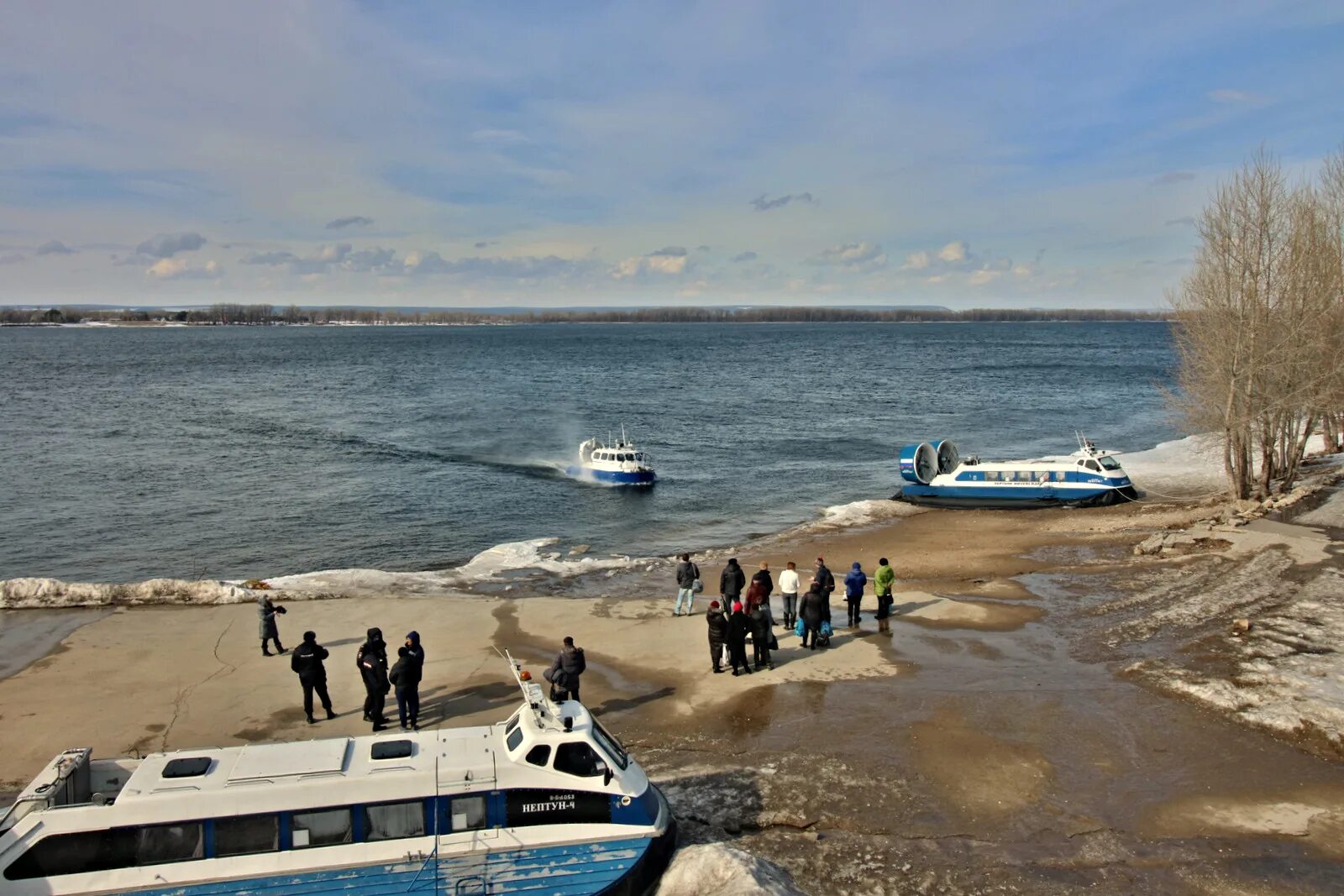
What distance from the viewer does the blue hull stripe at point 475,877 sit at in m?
8.85

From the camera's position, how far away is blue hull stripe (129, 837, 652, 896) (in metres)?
8.85

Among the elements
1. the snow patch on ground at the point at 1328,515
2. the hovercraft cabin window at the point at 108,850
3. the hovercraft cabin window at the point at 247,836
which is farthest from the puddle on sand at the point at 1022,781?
the snow patch on ground at the point at 1328,515

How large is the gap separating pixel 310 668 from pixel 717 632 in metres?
7.19

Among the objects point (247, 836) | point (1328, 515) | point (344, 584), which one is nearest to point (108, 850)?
point (247, 836)

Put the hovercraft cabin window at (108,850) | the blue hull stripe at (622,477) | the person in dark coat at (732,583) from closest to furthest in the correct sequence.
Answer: the hovercraft cabin window at (108,850) → the person in dark coat at (732,583) → the blue hull stripe at (622,477)

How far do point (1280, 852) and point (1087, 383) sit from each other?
96.4 meters

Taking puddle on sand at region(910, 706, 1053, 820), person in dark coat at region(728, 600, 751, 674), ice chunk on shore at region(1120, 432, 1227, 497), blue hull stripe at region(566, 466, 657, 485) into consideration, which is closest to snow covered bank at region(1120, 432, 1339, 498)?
ice chunk on shore at region(1120, 432, 1227, 497)

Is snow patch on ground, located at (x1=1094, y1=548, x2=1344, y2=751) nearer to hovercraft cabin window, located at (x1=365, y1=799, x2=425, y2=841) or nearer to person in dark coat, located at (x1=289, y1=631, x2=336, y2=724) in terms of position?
hovercraft cabin window, located at (x1=365, y1=799, x2=425, y2=841)

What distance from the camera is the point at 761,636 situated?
56.1 ft

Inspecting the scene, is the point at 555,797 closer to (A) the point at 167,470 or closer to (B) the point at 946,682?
(B) the point at 946,682

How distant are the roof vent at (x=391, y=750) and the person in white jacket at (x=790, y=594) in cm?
1077

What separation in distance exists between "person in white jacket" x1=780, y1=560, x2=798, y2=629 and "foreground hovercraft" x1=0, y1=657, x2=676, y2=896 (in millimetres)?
9566

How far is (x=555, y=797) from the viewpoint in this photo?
966 centimetres

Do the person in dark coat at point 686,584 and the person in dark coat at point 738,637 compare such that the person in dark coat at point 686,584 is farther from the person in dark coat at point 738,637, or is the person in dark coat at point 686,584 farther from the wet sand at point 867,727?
the person in dark coat at point 738,637
